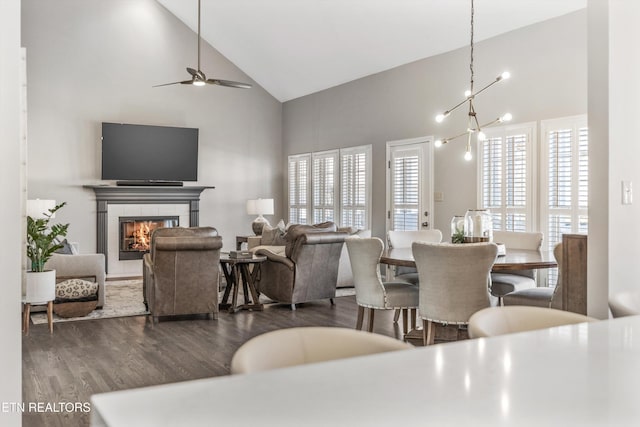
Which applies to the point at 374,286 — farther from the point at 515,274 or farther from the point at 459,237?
the point at 515,274

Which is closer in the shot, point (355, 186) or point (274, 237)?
point (274, 237)

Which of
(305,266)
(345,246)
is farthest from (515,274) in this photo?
(345,246)

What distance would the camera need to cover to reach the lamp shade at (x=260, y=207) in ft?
32.8

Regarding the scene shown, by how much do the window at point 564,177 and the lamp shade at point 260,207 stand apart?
4948 mm

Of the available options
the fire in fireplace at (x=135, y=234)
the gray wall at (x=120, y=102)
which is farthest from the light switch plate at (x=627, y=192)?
the gray wall at (x=120, y=102)

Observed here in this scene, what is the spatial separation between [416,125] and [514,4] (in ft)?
7.30

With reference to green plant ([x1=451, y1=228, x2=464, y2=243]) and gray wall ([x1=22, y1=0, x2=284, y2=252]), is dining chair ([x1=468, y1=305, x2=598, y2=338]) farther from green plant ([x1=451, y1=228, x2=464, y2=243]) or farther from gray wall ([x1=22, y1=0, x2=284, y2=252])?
gray wall ([x1=22, y1=0, x2=284, y2=252])

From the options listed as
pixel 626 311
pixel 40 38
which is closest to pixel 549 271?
pixel 626 311

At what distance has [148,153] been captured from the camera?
31.2 ft

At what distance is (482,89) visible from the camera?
6.77 metres

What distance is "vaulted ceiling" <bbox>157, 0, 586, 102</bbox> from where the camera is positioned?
6.64 m

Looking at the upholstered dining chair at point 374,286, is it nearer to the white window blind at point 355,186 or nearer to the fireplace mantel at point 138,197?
the white window blind at point 355,186

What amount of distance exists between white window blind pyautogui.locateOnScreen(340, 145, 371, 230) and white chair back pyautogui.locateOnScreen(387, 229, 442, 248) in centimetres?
321

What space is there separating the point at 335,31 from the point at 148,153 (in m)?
3.59
